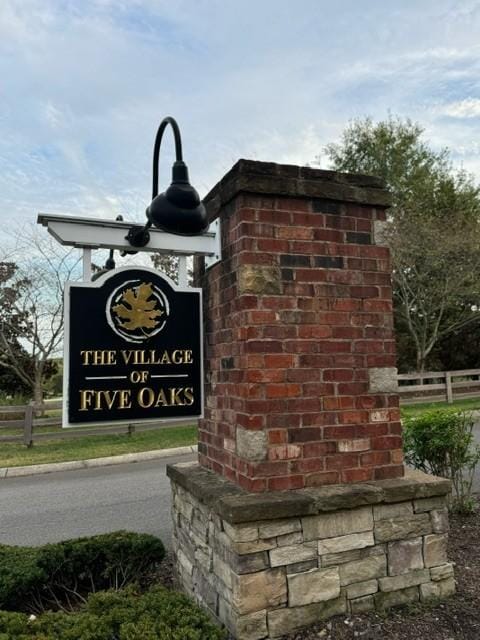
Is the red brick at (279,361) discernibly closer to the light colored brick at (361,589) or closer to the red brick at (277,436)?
the red brick at (277,436)

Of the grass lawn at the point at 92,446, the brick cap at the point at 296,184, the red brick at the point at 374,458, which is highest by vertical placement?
the brick cap at the point at 296,184

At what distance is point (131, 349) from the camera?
2.79 m

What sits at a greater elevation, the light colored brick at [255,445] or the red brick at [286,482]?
the light colored brick at [255,445]

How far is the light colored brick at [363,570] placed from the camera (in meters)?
2.50

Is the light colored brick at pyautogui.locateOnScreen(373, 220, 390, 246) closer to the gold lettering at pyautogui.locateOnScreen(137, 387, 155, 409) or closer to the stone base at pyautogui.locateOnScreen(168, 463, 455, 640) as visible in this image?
the stone base at pyautogui.locateOnScreen(168, 463, 455, 640)

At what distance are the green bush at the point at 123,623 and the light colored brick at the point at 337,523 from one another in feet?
2.04

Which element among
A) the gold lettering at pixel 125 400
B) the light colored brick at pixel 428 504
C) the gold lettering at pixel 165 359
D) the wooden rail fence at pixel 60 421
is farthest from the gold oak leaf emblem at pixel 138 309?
the wooden rail fence at pixel 60 421

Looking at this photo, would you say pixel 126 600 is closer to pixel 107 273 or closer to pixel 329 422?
pixel 329 422

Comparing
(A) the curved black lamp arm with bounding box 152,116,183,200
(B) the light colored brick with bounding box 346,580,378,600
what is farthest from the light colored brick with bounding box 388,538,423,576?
(A) the curved black lamp arm with bounding box 152,116,183,200

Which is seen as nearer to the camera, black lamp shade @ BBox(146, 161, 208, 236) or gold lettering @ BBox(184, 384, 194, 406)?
black lamp shade @ BBox(146, 161, 208, 236)

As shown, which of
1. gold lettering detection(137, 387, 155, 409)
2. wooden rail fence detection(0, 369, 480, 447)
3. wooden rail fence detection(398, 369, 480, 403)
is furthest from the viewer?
wooden rail fence detection(398, 369, 480, 403)

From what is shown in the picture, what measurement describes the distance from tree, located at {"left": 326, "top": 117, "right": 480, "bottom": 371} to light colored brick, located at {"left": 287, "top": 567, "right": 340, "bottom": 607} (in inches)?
462

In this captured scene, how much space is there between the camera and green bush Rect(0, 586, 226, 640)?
2.01m

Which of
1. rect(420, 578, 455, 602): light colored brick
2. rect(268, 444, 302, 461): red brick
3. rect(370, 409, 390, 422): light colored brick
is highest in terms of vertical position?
rect(370, 409, 390, 422): light colored brick
